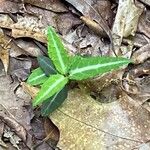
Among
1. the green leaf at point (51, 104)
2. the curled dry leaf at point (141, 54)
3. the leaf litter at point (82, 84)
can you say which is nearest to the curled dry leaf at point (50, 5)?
the leaf litter at point (82, 84)

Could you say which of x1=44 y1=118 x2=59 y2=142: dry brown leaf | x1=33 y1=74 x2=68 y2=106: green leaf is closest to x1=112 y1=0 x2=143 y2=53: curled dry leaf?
x1=33 y1=74 x2=68 y2=106: green leaf

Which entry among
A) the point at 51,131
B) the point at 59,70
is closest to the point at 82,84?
the point at 59,70

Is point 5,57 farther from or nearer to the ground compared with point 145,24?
farther from the ground

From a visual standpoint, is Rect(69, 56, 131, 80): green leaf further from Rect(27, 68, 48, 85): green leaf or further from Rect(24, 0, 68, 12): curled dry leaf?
Rect(24, 0, 68, 12): curled dry leaf

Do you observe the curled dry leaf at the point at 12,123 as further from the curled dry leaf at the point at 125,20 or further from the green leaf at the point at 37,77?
the curled dry leaf at the point at 125,20

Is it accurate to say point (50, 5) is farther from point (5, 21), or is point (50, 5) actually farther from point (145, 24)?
point (145, 24)

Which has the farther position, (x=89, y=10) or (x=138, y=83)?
(x=89, y=10)
